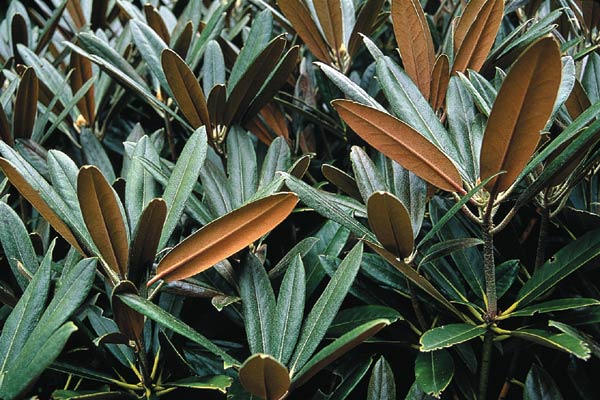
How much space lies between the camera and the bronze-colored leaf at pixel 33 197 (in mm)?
555

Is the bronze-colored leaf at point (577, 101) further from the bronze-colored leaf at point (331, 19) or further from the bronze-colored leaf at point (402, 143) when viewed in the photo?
the bronze-colored leaf at point (331, 19)

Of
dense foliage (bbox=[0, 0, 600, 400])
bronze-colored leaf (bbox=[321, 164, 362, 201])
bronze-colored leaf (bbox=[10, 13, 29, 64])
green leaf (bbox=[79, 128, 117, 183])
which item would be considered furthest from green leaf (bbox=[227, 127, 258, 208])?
bronze-colored leaf (bbox=[10, 13, 29, 64])

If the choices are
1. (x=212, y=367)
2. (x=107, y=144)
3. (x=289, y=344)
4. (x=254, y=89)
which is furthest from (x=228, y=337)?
(x=107, y=144)

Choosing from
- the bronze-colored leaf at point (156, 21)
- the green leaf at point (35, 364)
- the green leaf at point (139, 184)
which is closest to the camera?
the green leaf at point (35, 364)

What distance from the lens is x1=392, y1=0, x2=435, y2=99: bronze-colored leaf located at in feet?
2.28

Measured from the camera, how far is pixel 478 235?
2.49 feet

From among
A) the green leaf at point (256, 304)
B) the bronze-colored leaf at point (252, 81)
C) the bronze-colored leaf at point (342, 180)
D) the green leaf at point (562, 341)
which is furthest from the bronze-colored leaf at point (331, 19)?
the green leaf at point (562, 341)

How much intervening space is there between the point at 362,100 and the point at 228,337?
0.32m

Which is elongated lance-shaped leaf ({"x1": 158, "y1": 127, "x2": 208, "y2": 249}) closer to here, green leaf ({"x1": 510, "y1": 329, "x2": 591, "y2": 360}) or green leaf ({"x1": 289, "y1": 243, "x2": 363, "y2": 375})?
green leaf ({"x1": 289, "y1": 243, "x2": 363, "y2": 375})

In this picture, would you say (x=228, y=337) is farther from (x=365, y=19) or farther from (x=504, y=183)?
(x=365, y=19)

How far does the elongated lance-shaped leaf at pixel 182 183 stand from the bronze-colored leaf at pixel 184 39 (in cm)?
33

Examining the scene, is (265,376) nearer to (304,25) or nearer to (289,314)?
(289,314)

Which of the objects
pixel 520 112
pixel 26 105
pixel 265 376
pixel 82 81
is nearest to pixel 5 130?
pixel 26 105

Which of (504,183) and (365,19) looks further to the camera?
(365,19)
